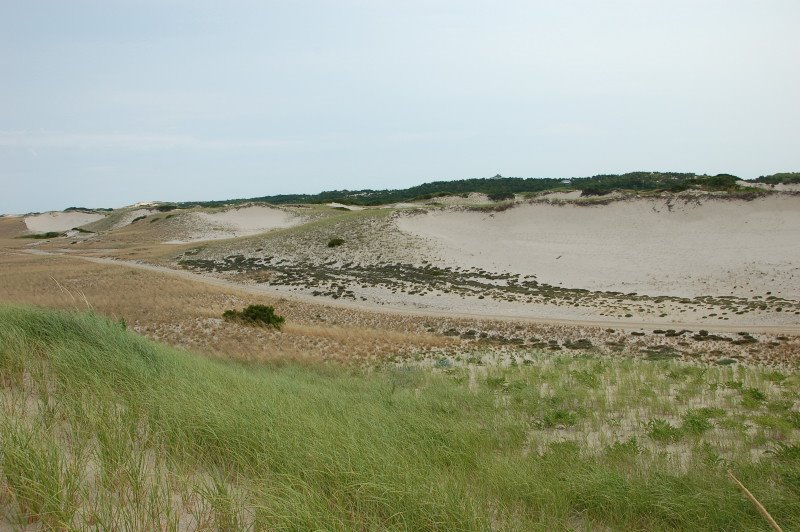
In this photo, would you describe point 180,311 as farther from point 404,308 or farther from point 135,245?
point 135,245

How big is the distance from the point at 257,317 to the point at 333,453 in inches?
685

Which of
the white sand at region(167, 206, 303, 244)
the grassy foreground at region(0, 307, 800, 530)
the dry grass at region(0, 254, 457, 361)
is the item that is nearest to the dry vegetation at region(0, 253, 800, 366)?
the dry grass at region(0, 254, 457, 361)

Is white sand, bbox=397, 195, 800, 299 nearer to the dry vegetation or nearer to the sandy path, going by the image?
the sandy path

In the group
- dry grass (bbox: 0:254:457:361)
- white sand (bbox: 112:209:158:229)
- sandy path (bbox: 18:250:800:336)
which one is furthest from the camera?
white sand (bbox: 112:209:158:229)

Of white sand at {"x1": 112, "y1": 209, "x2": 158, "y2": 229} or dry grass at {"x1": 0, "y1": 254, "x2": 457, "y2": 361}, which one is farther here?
white sand at {"x1": 112, "y1": 209, "x2": 158, "y2": 229}

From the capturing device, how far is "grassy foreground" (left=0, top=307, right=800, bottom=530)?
4.02 metres

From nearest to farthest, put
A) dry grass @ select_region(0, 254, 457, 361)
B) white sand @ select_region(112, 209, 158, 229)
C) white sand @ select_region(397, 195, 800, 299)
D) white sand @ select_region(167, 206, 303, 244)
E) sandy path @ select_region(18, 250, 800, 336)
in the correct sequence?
1. dry grass @ select_region(0, 254, 457, 361)
2. sandy path @ select_region(18, 250, 800, 336)
3. white sand @ select_region(397, 195, 800, 299)
4. white sand @ select_region(167, 206, 303, 244)
5. white sand @ select_region(112, 209, 158, 229)

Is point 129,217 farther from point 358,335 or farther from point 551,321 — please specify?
point 551,321

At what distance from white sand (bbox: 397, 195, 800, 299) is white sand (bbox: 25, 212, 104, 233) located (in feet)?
340

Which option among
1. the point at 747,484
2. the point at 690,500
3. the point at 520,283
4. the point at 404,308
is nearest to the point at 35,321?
the point at 690,500

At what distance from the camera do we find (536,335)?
22.8 metres

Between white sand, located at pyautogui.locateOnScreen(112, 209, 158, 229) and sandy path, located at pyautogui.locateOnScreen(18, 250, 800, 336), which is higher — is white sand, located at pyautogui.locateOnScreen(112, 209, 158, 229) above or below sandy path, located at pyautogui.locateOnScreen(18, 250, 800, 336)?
above

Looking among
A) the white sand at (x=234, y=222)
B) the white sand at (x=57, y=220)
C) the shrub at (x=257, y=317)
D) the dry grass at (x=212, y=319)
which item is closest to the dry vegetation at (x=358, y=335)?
the dry grass at (x=212, y=319)

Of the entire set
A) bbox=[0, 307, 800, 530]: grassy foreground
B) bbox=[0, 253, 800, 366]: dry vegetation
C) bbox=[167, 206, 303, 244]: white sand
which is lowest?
bbox=[0, 253, 800, 366]: dry vegetation
